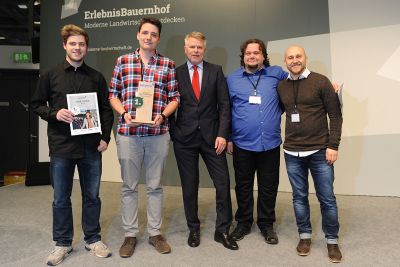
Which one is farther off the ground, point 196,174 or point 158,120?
point 158,120

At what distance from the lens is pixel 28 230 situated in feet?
9.55

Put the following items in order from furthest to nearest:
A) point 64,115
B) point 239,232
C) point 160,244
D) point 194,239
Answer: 1. point 239,232
2. point 194,239
3. point 160,244
4. point 64,115

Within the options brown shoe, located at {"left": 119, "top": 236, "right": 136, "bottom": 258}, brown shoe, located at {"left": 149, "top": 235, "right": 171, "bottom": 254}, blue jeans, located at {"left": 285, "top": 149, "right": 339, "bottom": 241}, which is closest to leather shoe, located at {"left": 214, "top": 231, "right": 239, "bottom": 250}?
brown shoe, located at {"left": 149, "top": 235, "right": 171, "bottom": 254}

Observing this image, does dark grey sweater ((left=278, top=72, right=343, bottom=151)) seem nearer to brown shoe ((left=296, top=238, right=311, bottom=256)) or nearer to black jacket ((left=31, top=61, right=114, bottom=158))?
brown shoe ((left=296, top=238, right=311, bottom=256))

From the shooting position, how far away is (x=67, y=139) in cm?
223

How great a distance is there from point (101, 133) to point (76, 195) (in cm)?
211

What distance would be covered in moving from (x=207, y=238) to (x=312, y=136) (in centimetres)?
113

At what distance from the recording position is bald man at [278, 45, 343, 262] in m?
2.29

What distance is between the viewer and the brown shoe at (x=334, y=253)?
2.24m

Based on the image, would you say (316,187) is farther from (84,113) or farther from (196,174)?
(84,113)

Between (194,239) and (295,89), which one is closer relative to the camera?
(295,89)

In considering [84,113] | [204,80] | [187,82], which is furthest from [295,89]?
[84,113]

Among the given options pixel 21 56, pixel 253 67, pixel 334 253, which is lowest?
pixel 334 253

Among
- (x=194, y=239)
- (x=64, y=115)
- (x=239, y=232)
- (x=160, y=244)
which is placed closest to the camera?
(x=64, y=115)
